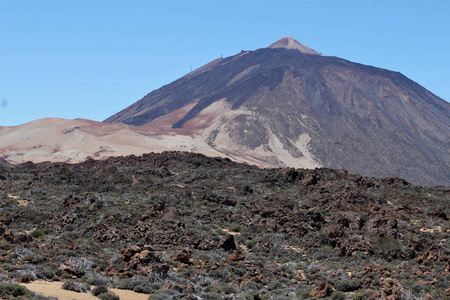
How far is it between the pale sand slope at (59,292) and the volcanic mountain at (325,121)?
341 ft

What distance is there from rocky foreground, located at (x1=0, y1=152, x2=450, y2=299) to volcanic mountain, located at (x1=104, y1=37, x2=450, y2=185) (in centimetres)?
8190

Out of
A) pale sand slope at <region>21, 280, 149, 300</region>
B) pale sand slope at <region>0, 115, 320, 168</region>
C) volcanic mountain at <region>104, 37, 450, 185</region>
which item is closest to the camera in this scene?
pale sand slope at <region>21, 280, 149, 300</region>

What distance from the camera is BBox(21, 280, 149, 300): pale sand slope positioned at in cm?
1453

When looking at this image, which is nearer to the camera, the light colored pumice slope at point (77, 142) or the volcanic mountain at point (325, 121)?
the light colored pumice slope at point (77, 142)

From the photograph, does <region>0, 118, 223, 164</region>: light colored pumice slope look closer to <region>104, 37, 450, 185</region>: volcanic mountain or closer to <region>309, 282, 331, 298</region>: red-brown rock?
<region>104, 37, 450, 185</region>: volcanic mountain

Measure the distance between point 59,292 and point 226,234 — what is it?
12.1 metres

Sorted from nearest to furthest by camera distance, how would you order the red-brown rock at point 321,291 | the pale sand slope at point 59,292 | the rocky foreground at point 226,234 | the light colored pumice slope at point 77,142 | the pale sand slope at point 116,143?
the pale sand slope at point 59,292
the red-brown rock at point 321,291
the rocky foreground at point 226,234
the light colored pumice slope at point 77,142
the pale sand slope at point 116,143

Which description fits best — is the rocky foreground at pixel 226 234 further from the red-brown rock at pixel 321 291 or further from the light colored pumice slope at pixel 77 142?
the light colored pumice slope at pixel 77 142

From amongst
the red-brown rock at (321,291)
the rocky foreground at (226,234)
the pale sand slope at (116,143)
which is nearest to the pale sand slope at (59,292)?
the rocky foreground at (226,234)

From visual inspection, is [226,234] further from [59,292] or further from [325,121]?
[325,121]

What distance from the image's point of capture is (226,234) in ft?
85.0

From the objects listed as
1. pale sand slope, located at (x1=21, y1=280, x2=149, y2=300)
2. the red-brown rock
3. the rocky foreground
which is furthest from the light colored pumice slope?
the red-brown rock

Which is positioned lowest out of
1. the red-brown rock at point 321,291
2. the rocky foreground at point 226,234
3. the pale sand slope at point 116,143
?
the red-brown rock at point 321,291

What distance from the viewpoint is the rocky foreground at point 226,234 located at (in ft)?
57.6
